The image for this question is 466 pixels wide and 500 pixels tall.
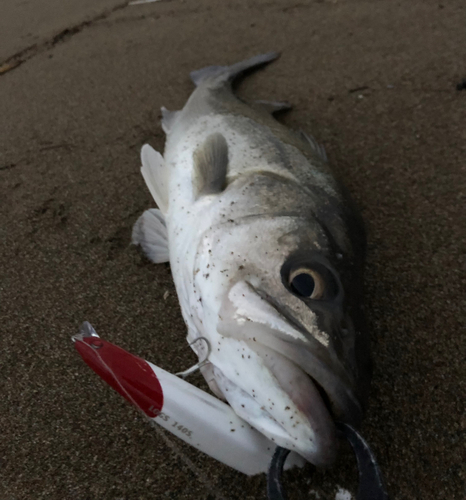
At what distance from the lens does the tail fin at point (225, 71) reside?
131 inches

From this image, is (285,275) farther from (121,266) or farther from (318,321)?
(121,266)

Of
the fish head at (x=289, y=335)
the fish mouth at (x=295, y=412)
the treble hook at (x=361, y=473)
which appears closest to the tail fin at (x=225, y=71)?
the fish head at (x=289, y=335)

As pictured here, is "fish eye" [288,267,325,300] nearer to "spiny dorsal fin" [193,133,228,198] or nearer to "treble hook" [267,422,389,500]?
"treble hook" [267,422,389,500]

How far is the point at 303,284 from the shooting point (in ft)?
4.44

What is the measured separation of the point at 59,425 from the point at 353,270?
4.68 feet

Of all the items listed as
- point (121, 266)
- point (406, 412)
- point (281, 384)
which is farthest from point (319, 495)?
point (121, 266)

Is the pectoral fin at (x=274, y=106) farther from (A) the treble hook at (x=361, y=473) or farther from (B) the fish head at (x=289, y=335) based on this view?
(A) the treble hook at (x=361, y=473)

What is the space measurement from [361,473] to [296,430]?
24 centimetres

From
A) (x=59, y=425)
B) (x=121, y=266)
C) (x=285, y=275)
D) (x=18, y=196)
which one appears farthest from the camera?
(x=18, y=196)

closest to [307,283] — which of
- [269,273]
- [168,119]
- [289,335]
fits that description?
[269,273]

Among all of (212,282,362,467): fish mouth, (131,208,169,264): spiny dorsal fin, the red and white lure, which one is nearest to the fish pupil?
(212,282,362,467): fish mouth

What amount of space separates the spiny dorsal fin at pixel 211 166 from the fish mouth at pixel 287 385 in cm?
88

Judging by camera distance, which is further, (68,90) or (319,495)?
Result: (68,90)

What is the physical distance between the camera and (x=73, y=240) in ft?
7.68
